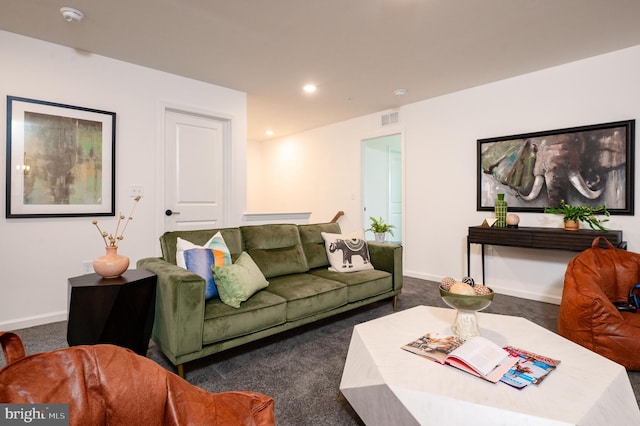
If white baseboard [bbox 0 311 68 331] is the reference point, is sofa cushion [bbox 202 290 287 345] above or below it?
above

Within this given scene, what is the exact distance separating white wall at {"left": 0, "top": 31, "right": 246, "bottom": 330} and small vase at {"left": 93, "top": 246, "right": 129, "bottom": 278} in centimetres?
141

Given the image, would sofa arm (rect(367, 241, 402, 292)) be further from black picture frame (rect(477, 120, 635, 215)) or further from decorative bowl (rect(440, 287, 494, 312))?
decorative bowl (rect(440, 287, 494, 312))

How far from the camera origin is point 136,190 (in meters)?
3.31

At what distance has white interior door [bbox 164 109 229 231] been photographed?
363 centimetres

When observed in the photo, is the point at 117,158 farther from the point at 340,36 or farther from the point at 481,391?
the point at 481,391

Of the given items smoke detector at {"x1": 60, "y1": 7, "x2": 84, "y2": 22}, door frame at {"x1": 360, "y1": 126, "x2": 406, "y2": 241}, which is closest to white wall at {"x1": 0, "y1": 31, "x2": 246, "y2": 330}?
smoke detector at {"x1": 60, "y1": 7, "x2": 84, "y2": 22}

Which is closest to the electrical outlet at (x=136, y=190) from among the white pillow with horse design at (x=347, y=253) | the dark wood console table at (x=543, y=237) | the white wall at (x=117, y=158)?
the white wall at (x=117, y=158)

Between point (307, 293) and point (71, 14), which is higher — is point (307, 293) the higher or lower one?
the lower one

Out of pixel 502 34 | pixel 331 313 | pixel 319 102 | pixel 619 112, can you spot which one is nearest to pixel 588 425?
pixel 331 313

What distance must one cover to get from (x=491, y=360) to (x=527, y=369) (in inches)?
5.0

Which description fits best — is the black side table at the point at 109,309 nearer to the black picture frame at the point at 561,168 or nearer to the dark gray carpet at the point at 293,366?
the dark gray carpet at the point at 293,366

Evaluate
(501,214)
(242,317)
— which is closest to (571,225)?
(501,214)

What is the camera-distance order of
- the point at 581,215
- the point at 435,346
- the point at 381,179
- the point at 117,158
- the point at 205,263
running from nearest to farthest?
the point at 435,346 < the point at 205,263 < the point at 581,215 < the point at 117,158 < the point at 381,179

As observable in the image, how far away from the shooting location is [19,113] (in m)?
2.71
